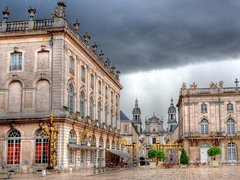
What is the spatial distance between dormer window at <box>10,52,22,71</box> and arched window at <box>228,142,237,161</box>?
1608 inches

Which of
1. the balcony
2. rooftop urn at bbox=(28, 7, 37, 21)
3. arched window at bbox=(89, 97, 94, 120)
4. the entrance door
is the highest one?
rooftop urn at bbox=(28, 7, 37, 21)

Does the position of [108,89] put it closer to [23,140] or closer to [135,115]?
[23,140]

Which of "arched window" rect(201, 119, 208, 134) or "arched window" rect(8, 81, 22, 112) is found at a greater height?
"arched window" rect(8, 81, 22, 112)

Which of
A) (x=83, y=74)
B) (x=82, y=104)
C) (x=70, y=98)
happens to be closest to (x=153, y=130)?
(x=82, y=104)

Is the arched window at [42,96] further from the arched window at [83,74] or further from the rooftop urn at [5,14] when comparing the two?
the rooftop urn at [5,14]

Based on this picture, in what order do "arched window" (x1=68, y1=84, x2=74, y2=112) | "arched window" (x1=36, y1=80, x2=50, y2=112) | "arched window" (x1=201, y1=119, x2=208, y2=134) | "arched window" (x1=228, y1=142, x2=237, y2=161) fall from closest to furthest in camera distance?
1. "arched window" (x1=36, y1=80, x2=50, y2=112)
2. "arched window" (x1=68, y1=84, x2=74, y2=112)
3. "arched window" (x1=228, y1=142, x2=237, y2=161)
4. "arched window" (x1=201, y1=119, x2=208, y2=134)

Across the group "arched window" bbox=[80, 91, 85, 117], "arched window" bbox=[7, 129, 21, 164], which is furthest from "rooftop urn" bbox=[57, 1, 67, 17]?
"arched window" bbox=[7, 129, 21, 164]

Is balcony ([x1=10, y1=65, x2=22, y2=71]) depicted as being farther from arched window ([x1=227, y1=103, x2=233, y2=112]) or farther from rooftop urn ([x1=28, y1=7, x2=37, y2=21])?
arched window ([x1=227, y1=103, x2=233, y2=112])

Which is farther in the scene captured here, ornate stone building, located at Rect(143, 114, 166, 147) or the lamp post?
ornate stone building, located at Rect(143, 114, 166, 147)

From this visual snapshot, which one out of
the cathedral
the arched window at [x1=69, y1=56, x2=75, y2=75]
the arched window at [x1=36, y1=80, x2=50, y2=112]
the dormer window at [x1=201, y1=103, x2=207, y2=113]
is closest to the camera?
the arched window at [x1=36, y1=80, x2=50, y2=112]

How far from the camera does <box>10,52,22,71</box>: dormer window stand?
35.9 meters

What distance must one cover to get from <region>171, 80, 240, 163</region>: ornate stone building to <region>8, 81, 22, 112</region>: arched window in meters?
36.4

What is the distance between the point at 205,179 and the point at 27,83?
1925 centimetres

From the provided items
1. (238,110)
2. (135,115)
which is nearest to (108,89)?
(238,110)
